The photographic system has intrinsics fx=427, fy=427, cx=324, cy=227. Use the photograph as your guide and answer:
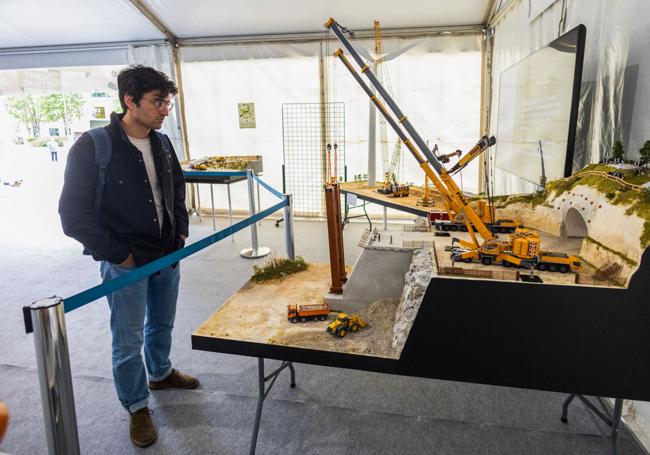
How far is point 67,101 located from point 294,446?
10.7 metres

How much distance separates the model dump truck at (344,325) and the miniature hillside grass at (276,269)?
2.05 ft

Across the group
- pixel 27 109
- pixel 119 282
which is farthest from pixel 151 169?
pixel 27 109

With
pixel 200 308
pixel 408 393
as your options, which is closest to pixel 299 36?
pixel 200 308

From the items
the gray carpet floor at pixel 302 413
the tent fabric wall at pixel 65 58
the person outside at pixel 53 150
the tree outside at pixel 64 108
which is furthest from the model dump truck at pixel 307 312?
the person outside at pixel 53 150

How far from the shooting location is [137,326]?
2162 millimetres

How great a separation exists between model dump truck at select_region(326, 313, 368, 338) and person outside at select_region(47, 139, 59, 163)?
12.0 metres

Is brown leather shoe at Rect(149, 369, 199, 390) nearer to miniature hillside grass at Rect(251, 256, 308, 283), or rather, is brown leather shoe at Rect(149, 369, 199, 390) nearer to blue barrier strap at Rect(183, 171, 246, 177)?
miniature hillside grass at Rect(251, 256, 308, 283)

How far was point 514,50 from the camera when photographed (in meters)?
4.62

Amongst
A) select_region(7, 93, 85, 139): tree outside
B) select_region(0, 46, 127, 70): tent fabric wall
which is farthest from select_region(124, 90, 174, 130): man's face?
select_region(7, 93, 85, 139): tree outside

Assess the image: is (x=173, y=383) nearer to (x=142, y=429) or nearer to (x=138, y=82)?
(x=142, y=429)

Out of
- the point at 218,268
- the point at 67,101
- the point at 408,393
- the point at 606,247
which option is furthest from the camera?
the point at 67,101

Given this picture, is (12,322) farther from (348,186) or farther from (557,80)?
(557,80)

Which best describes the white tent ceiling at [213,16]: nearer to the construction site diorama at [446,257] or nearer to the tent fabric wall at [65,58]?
the tent fabric wall at [65,58]

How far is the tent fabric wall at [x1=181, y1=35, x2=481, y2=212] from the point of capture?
6.37 meters
